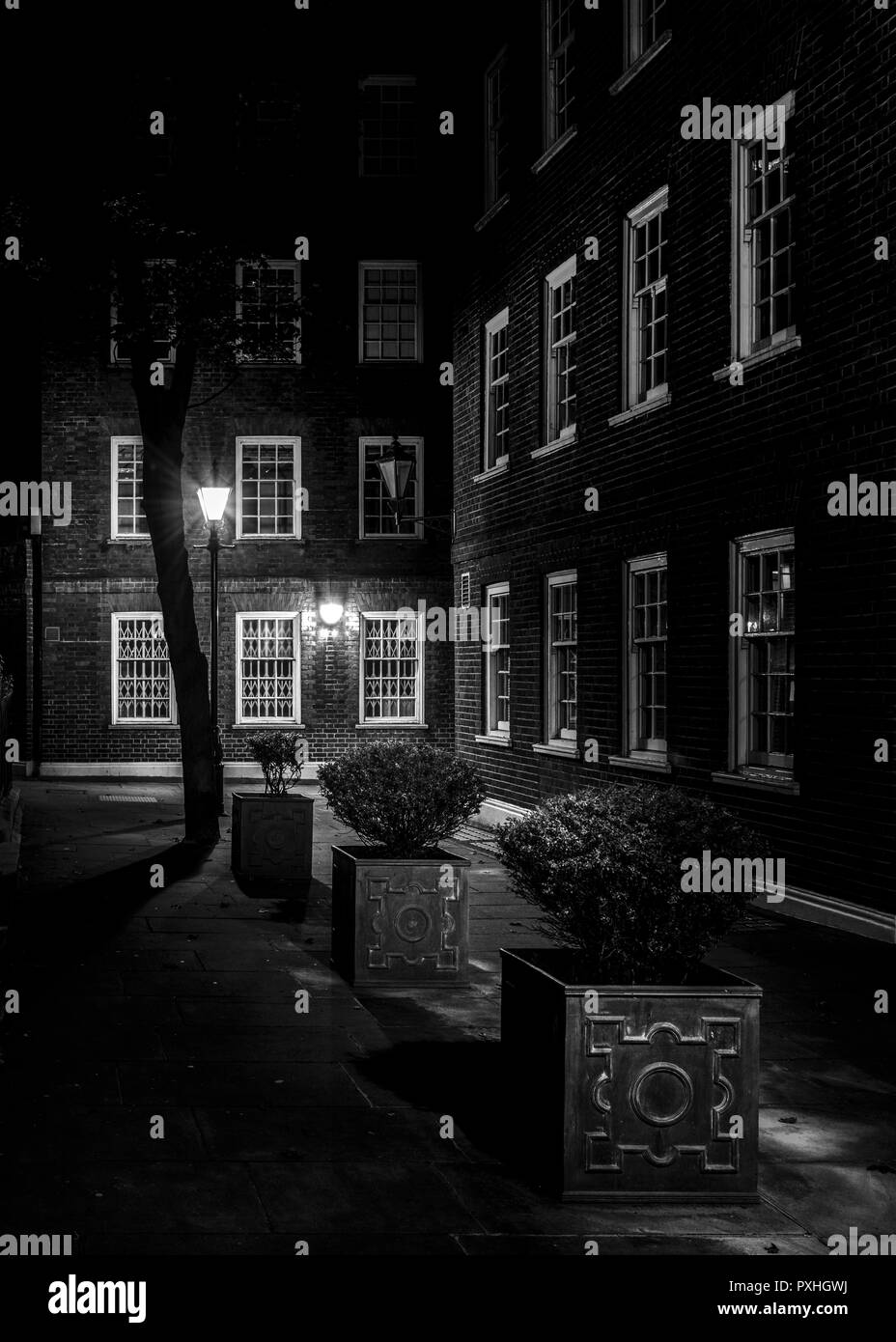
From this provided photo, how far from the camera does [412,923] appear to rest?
9.59 m

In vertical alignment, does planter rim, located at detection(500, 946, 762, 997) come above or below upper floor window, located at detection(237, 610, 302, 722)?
below

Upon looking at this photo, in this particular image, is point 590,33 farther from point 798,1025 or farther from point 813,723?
point 798,1025

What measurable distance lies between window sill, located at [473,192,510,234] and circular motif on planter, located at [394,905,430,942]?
14084mm

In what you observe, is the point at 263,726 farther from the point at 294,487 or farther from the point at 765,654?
the point at 765,654

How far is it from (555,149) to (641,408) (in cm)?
471

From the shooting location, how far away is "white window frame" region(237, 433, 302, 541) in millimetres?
30812

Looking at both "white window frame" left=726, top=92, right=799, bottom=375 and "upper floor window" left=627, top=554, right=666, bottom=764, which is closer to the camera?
"white window frame" left=726, top=92, right=799, bottom=375


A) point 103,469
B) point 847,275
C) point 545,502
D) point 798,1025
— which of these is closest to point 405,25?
point 103,469

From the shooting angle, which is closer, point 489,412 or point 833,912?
point 833,912

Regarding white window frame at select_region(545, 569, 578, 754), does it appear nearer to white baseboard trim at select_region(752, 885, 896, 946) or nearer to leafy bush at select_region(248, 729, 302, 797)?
leafy bush at select_region(248, 729, 302, 797)

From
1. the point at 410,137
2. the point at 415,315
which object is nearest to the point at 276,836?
the point at 415,315

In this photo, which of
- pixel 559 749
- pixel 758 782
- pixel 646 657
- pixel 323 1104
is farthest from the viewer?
pixel 559 749

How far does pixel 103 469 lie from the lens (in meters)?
30.6

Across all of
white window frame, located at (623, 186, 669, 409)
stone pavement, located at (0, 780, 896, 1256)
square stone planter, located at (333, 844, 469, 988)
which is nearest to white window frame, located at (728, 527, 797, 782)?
stone pavement, located at (0, 780, 896, 1256)
